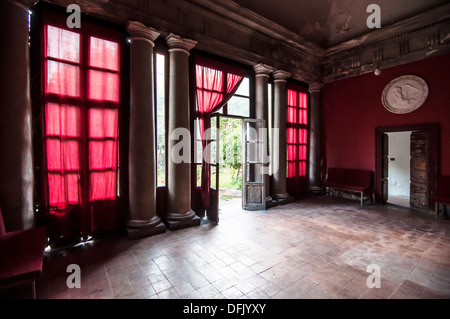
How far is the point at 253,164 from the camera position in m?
5.86

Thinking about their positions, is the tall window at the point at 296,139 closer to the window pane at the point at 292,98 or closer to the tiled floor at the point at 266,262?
the window pane at the point at 292,98

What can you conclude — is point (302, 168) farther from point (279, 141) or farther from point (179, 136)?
point (179, 136)

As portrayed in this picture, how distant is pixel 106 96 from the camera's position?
143 inches

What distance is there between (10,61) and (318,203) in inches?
276

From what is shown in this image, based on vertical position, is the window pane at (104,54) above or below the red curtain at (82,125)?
above

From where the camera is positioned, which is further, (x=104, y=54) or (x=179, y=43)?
(x=179, y=43)

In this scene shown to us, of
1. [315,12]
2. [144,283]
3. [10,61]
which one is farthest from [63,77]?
[315,12]

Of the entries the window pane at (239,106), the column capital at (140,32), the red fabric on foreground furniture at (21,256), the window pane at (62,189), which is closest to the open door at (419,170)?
the window pane at (239,106)

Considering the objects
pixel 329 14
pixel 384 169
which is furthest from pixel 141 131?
pixel 384 169

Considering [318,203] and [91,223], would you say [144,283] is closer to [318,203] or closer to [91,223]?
[91,223]

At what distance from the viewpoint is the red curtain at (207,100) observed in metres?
4.65

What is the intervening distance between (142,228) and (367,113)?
6.78 meters

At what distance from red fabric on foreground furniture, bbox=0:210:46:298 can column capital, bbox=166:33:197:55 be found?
12.1ft

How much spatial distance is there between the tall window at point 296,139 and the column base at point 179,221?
11.9 feet
